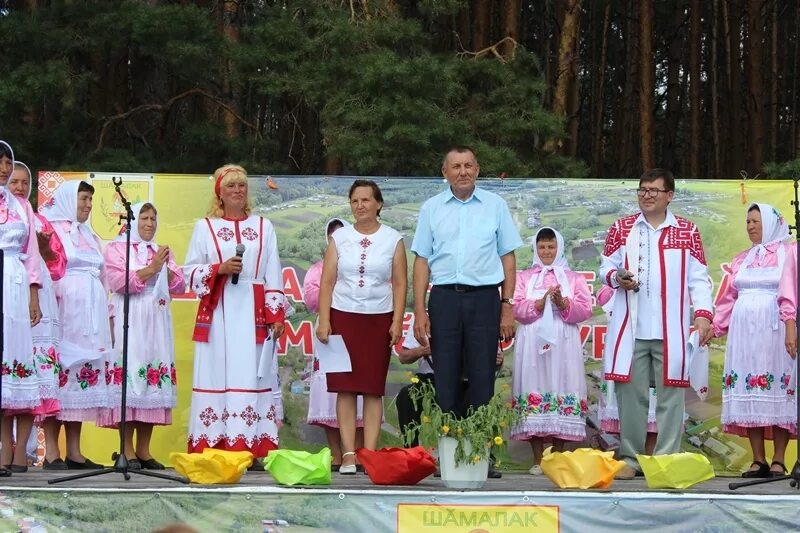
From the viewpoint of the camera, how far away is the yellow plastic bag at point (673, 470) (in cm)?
558

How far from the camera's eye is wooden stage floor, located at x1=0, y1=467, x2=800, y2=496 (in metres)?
5.37

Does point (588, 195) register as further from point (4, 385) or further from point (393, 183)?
point (4, 385)

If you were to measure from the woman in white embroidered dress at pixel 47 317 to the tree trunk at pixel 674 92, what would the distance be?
52.4ft

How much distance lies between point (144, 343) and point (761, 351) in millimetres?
3486

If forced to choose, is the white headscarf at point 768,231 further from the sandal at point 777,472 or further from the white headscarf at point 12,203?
the white headscarf at point 12,203

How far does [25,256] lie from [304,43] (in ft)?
18.2

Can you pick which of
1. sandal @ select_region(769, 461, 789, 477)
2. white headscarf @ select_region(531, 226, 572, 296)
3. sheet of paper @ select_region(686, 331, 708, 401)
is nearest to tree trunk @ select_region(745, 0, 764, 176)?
white headscarf @ select_region(531, 226, 572, 296)

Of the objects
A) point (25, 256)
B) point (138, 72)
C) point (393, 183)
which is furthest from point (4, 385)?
point (138, 72)

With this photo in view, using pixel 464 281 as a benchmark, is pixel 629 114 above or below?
above

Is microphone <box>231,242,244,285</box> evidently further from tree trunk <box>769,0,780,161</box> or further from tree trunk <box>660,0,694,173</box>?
tree trunk <box>660,0,694,173</box>

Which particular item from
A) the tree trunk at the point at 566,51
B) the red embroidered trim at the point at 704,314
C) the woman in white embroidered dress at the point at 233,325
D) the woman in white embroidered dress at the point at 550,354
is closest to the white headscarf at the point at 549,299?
the woman in white embroidered dress at the point at 550,354

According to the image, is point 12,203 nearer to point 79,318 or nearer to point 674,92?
point 79,318

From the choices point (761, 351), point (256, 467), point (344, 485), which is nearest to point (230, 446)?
point (256, 467)

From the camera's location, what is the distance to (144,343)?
295 inches
